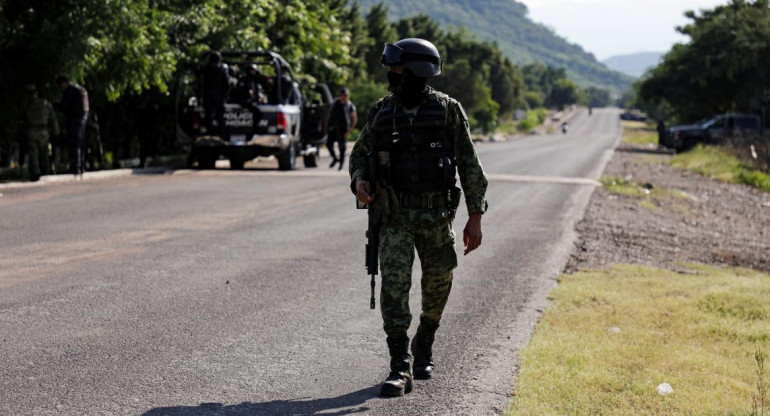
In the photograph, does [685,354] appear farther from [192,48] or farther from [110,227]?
[192,48]

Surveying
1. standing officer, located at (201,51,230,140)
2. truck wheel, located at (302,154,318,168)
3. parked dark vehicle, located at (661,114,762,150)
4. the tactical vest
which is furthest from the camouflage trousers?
parked dark vehicle, located at (661,114,762,150)

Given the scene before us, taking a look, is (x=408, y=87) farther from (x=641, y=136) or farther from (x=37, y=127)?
(x=641, y=136)

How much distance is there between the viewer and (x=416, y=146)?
4996 mm

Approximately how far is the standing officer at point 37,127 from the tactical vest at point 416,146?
43.7 feet

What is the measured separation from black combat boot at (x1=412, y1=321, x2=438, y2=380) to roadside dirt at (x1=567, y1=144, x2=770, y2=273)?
188 inches

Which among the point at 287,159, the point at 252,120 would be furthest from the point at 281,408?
the point at 287,159

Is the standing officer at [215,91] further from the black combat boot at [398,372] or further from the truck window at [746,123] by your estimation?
the truck window at [746,123]

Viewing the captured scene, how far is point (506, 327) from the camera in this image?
6.90 m

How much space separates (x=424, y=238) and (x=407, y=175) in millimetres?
342

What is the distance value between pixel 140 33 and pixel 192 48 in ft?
15.9

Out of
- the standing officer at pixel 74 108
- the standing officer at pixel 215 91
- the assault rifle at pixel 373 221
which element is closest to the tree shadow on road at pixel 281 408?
the assault rifle at pixel 373 221

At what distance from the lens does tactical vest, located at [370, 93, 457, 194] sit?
4.99 meters

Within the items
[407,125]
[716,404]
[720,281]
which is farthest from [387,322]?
[720,281]

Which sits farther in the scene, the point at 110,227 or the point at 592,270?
the point at 110,227
